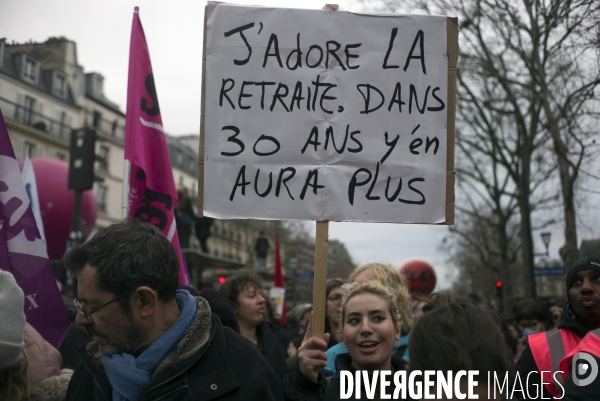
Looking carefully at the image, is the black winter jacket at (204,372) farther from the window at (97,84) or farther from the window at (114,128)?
the window at (97,84)

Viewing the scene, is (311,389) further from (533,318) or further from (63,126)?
(63,126)

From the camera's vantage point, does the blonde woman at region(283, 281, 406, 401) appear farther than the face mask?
No

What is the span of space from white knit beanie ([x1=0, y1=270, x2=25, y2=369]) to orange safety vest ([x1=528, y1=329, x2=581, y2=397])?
2.33 m

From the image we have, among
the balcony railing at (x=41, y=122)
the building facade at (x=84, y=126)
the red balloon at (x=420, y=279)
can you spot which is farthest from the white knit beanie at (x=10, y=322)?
the balcony railing at (x=41, y=122)

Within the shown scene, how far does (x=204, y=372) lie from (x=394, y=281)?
6.49 feet

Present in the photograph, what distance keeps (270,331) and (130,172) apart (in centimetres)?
166

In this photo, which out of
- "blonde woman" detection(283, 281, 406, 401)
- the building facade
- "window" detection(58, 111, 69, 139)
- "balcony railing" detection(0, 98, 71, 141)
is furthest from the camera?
"window" detection(58, 111, 69, 139)

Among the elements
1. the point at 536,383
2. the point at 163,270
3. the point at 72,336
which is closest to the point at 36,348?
the point at 72,336

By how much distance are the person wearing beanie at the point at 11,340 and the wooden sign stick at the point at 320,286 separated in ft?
3.81

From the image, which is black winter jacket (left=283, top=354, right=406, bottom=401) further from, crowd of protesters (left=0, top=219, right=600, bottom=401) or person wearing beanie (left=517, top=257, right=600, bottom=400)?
person wearing beanie (left=517, top=257, right=600, bottom=400)

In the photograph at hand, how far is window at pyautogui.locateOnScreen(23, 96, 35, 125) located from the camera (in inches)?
1495

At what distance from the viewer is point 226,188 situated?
3270mm

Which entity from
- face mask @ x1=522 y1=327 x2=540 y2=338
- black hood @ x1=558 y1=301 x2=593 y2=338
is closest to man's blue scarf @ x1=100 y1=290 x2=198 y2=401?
black hood @ x1=558 y1=301 x2=593 y2=338

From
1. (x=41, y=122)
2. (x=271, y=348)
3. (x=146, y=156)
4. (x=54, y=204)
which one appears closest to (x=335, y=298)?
(x=271, y=348)
